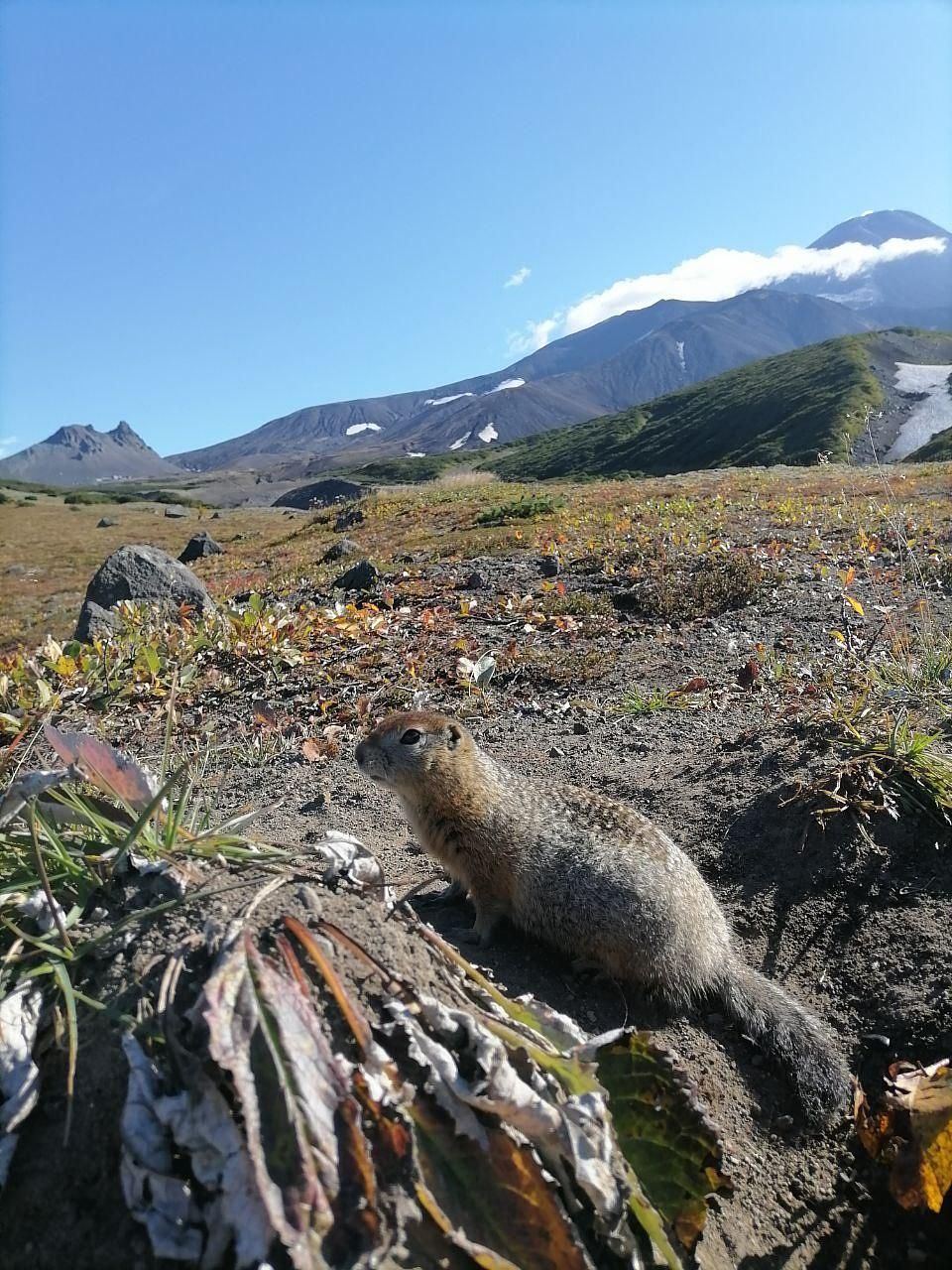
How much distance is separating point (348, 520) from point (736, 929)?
2047cm

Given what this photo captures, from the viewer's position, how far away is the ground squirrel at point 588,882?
3.21 m

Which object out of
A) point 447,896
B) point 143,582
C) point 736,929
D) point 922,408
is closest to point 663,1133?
point 736,929

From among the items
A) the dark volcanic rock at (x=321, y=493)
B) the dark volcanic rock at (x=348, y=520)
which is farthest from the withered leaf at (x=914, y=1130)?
the dark volcanic rock at (x=321, y=493)

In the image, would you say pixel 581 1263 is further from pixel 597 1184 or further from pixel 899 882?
pixel 899 882

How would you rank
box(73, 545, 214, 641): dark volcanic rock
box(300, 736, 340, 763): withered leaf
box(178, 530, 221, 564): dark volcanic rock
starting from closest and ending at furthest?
box(300, 736, 340, 763): withered leaf
box(73, 545, 214, 641): dark volcanic rock
box(178, 530, 221, 564): dark volcanic rock

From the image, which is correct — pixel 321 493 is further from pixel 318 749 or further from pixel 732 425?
pixel 732 425

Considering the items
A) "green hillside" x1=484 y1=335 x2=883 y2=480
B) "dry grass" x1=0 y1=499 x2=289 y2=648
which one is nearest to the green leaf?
"dry grass" x1=0 y1=499 x2=289 y2=648

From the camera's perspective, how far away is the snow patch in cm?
8025

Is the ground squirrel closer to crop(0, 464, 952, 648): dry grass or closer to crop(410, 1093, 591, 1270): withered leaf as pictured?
crop(410, 1093, 591, 1270): withered leaf

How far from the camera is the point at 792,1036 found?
3.11 m

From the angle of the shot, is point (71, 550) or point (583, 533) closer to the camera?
point (583, 533)

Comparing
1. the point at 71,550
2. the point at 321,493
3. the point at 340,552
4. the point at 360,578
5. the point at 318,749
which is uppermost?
the point at 321,493

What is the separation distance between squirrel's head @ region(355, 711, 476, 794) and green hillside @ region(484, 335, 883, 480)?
6958cm

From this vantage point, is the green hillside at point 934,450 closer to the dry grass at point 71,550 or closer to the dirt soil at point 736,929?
the dry grass at point 71,550
